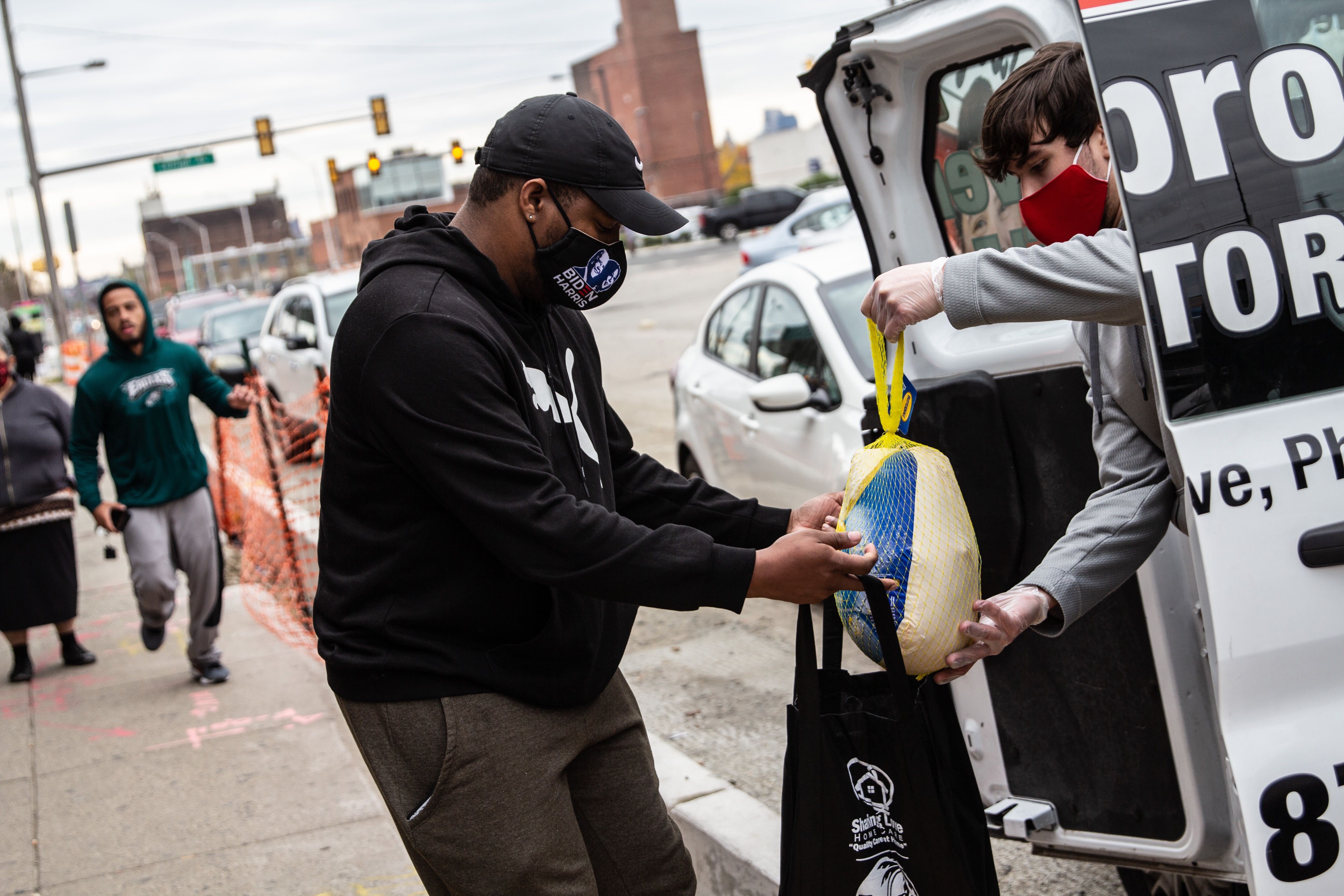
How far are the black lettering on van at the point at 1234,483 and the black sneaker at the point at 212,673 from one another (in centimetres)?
589

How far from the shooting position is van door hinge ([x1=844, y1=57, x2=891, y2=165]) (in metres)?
3.13

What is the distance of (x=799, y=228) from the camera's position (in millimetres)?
24625

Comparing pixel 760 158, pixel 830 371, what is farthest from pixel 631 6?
pixel 830 371

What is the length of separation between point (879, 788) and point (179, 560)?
541 centimetres

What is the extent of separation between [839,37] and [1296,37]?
126 cm

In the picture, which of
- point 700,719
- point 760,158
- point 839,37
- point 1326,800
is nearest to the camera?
point 1326,800

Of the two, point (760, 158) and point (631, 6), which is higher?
point (631, 6)

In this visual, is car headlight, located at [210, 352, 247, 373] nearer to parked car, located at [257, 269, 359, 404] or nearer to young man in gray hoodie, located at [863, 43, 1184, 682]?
parked car, located at [257, 269, 359, 404]

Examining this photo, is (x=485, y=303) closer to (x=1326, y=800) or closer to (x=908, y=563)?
(x=908, y=563)

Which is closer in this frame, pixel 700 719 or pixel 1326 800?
pixel 1326 800

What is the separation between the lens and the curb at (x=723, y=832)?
12.1 feet

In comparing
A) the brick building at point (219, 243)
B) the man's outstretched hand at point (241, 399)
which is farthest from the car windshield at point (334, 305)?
the brick building at point (219, 243)

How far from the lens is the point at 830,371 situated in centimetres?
598

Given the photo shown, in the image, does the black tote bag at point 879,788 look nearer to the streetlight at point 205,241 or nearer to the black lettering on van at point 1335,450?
the black lettering on van at point 1335,450
